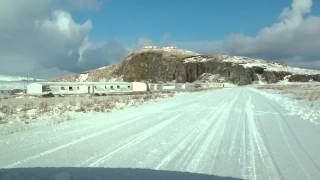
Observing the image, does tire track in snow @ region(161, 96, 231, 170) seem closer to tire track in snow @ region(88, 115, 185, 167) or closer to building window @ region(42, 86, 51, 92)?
tire track in snow @ region(88, 115, 185, 167)

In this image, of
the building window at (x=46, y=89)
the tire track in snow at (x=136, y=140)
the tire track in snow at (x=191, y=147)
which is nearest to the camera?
the tire track in snow at (x=191, y=147)

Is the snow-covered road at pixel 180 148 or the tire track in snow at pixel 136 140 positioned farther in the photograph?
the tire track in snow at pixel 136 140

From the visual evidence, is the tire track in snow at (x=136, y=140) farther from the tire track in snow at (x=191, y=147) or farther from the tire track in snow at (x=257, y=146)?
the tire track in snow at (x=257, y=146)

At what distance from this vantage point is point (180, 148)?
12.2 meters

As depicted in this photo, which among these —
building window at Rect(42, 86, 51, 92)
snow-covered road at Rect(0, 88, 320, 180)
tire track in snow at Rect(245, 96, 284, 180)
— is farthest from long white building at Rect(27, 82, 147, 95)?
tire track in snow at Rect(245, 96, 284, 180)

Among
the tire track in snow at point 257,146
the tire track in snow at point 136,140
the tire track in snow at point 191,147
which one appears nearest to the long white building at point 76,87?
the tire track in snow at point 136,140

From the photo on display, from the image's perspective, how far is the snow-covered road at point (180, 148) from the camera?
974 centimetres

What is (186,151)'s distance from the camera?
1177cm

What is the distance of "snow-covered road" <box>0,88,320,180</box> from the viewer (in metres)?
9.74

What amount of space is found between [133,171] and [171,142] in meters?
4.24

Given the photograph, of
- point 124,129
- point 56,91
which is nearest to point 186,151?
point 124,129

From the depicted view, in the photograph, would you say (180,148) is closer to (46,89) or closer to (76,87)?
(46,89)

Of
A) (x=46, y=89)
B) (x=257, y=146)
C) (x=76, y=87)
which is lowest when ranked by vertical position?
(x=46, y=89)

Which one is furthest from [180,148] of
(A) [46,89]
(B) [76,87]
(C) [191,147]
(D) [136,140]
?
(B) [76,87]
